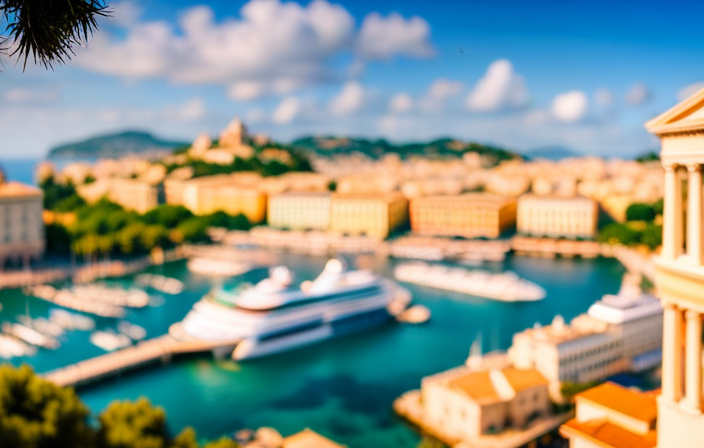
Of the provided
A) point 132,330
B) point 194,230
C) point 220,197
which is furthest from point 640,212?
point 132,330

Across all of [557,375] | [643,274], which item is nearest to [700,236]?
[557,375]

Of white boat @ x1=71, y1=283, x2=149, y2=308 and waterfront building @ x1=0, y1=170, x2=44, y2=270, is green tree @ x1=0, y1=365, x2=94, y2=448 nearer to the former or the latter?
white boat @ x1=71, y1=283, x2=149, y2=308

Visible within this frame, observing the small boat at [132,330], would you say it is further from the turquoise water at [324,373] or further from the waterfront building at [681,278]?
the waterfront building at [681,278]

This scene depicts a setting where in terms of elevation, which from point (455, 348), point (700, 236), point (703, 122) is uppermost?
point (703, 122)

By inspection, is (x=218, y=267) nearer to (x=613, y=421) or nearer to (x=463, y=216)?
(x=463, y=216)

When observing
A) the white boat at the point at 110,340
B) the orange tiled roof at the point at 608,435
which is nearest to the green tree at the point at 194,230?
the white boat at the point at 110,340

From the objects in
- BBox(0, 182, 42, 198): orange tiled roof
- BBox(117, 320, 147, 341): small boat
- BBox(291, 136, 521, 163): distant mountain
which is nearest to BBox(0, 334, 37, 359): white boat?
BBox(117, 320, 147, 341): small boat

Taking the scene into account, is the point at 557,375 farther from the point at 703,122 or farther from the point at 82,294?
the point at 82,294
